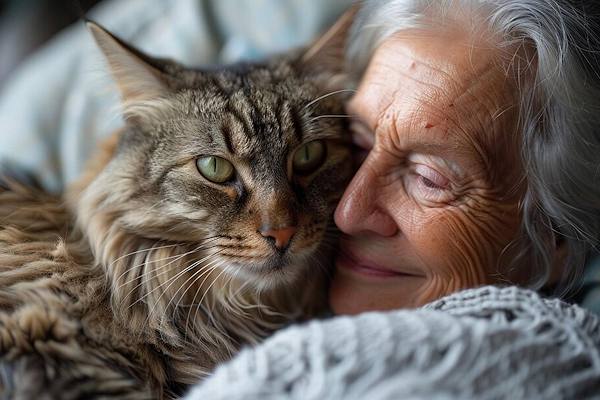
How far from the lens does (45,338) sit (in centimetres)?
110

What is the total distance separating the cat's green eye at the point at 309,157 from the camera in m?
1.37

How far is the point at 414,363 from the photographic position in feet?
2.84

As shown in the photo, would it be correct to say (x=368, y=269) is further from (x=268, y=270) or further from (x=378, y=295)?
(x=268, y=270)

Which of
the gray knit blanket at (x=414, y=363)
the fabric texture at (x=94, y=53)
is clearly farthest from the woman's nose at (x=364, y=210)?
the fabric texture at (x=94, y=53)

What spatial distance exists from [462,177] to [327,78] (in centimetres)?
45

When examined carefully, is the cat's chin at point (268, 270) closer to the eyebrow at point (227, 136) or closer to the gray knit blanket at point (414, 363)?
the eyebrow at point (227, 136)

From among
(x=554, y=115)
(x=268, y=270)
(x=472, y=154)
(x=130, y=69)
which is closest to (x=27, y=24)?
(x=130, y=69)

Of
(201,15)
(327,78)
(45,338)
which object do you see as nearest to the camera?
(45,338)

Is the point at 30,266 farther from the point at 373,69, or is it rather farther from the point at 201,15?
the point at 201,15

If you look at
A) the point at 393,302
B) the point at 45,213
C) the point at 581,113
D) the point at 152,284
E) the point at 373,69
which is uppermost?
the point at 373,69

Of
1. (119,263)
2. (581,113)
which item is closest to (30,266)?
(119,263)

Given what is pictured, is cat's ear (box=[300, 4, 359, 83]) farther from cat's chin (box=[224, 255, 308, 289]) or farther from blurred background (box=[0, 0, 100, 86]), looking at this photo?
blurred background (box=[0, 0, 100, 86])

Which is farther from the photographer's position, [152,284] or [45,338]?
[152,284]

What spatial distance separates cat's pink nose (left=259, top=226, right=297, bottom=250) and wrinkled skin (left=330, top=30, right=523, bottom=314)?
0.14 metres
